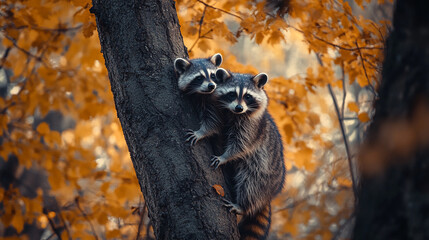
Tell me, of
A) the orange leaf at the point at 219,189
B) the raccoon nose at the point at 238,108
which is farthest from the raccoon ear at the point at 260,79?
the orange leaf at the point at 219,189

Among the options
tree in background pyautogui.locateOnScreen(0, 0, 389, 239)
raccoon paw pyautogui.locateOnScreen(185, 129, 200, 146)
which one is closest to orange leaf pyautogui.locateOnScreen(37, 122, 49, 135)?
tree in background pyautogui.locateOnScreen(0, 0, 389, 239)

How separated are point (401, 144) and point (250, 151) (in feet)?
6.59

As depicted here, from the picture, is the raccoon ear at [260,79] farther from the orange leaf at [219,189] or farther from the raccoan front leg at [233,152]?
the orange leaf at [219,189]

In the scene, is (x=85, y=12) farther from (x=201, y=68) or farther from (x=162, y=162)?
(x=162, y=162)

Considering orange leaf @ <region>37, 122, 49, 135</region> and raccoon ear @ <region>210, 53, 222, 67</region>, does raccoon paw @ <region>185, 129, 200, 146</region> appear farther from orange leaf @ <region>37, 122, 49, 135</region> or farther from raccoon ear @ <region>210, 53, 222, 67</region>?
orange leaf @ <region>37, 122, 49, 135</region>

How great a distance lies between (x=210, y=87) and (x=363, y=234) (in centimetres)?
207

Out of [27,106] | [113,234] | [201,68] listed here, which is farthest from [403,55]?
[27,106]

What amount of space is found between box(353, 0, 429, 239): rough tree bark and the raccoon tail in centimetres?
187

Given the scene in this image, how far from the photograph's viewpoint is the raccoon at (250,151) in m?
3.03

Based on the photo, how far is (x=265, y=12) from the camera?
146 inches

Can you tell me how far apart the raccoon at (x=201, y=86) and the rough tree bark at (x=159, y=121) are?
0.08 m

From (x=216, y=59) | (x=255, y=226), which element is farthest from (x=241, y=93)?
(x=255, y=226)

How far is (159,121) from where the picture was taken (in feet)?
7.47

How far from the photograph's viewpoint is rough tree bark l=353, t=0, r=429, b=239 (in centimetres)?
120
